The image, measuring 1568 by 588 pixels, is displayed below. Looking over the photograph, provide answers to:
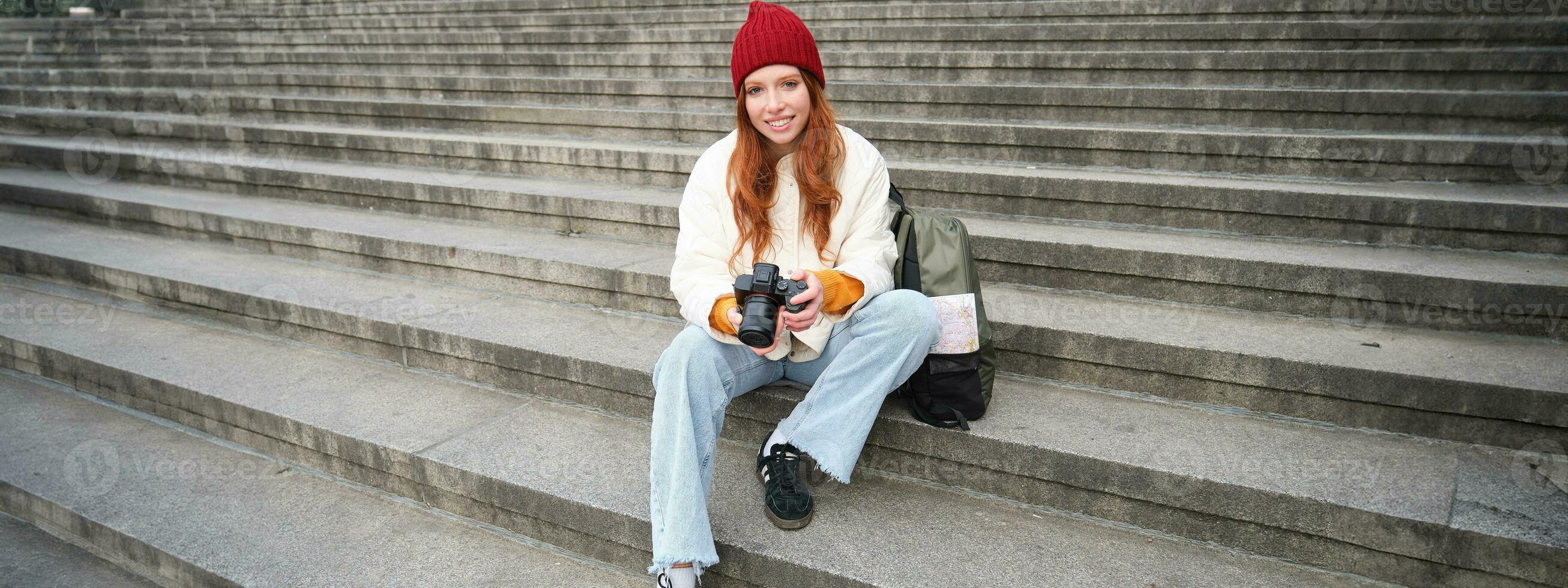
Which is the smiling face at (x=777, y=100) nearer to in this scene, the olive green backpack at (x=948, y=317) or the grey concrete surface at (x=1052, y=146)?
the olive green backpack at (x=948, y=317)

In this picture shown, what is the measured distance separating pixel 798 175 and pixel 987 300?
1087mm

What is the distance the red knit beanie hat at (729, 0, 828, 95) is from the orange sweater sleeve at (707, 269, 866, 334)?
1.81 feet

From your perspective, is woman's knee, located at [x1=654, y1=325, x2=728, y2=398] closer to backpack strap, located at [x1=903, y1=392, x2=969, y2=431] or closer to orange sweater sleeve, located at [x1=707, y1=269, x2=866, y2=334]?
orange sweater sleeve, located at [x1=707, y1=269, x2=866, y2=334]

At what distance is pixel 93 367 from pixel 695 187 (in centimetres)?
282

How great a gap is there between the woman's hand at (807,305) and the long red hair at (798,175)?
23 centimetres

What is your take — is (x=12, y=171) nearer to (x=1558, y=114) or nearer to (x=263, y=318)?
(x=263, y=318)

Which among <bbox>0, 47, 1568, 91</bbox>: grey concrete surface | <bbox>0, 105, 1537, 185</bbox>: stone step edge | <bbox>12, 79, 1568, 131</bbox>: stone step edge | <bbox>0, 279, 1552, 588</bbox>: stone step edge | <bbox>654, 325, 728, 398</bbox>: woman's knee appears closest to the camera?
<bbox>0, 279, 1552, 588</bbox>: stone step edge

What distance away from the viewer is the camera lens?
2.00 m

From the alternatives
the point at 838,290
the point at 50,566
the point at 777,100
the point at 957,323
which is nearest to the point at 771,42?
the point at 777,100

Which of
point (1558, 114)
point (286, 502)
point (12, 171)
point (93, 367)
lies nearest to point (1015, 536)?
point (286, 502)

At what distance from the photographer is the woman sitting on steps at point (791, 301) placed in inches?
84.6

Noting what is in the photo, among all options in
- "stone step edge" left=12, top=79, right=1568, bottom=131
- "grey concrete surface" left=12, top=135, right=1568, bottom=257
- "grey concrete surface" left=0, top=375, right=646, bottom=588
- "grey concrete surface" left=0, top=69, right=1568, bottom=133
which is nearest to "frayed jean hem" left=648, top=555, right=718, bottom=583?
"grey concrete surface" left=0, top=375, right=646, bottom=588

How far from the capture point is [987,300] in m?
3.16

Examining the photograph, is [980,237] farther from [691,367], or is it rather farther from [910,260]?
[691,367]
